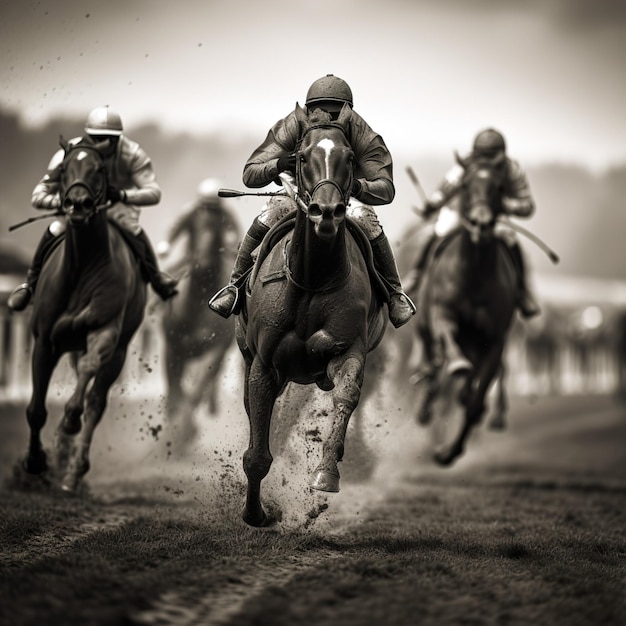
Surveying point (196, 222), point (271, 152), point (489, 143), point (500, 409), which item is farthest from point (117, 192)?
point (500, 409)

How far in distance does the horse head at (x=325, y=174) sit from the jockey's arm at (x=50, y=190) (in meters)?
4.04

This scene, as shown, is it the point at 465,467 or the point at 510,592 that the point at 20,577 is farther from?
the point at 465,467

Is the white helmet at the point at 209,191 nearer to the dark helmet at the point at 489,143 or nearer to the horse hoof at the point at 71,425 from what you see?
the dark helmet at the point at 489,143

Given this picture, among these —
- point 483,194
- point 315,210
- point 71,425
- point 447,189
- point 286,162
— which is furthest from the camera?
point 447,189

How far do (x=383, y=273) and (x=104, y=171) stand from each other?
3.15 metres

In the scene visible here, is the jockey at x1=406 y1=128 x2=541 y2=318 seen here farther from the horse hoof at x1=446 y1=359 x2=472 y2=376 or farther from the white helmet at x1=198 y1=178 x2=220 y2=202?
the white helmet at x1=198 y1=178 x2=220 y2=202

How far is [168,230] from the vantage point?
18.3 m

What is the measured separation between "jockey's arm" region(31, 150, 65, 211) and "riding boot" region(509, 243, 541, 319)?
6.07 metres

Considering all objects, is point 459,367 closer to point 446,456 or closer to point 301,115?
point 446,456

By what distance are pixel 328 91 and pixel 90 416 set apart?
171 inches

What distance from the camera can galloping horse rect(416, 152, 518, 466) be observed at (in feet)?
48.8

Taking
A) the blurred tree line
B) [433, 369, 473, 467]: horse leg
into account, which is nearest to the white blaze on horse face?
the blurred tree line

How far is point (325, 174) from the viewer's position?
863 centimetres

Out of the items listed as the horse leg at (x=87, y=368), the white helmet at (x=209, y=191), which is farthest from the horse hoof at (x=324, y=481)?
the white helmet at (x=209, y=191)
